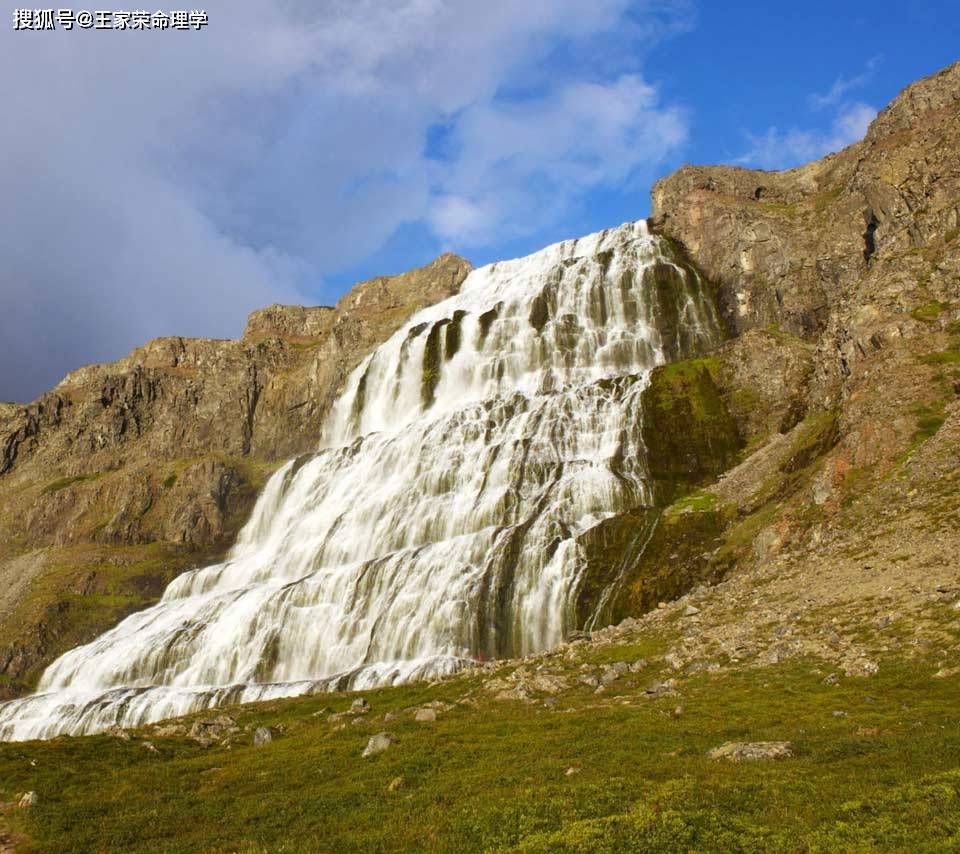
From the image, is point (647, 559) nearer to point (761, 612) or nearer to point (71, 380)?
point (761, 612)

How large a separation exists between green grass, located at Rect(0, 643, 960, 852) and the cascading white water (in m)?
16.9

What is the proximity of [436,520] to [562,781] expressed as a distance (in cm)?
→ 4071

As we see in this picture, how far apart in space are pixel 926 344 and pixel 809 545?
19.1 metres

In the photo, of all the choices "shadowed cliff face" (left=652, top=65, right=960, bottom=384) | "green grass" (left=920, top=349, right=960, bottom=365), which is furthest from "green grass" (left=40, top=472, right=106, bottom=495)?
"green grass" (left=920, top=349, right=960, bottom=365)

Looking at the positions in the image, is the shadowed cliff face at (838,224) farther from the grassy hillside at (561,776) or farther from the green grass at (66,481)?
the green grass at (66,481)

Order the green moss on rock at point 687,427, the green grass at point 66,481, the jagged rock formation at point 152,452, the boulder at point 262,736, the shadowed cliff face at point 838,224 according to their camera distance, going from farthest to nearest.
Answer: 1. the green grass at point 66,481
2. the jagged rock formation at point 152,452
3. the shadowed cliff face at point 838,224
4. the green moss on rock at point 687,427
5. the boulder at point 262,736

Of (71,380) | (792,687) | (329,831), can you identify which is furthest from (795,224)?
(71,380)

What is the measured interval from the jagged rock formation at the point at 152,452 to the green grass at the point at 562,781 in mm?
63893

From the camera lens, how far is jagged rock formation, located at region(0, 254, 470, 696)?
3524 inches

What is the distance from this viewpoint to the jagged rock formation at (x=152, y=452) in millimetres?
89500

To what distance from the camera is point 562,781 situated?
18000mm

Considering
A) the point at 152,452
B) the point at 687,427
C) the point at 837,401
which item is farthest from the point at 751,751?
the point at 152,452

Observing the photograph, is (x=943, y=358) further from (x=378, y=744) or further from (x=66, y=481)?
(x=66, y=481)

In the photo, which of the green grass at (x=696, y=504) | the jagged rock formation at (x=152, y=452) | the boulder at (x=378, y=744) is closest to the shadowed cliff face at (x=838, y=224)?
the green grass at (x=696, y=504)
